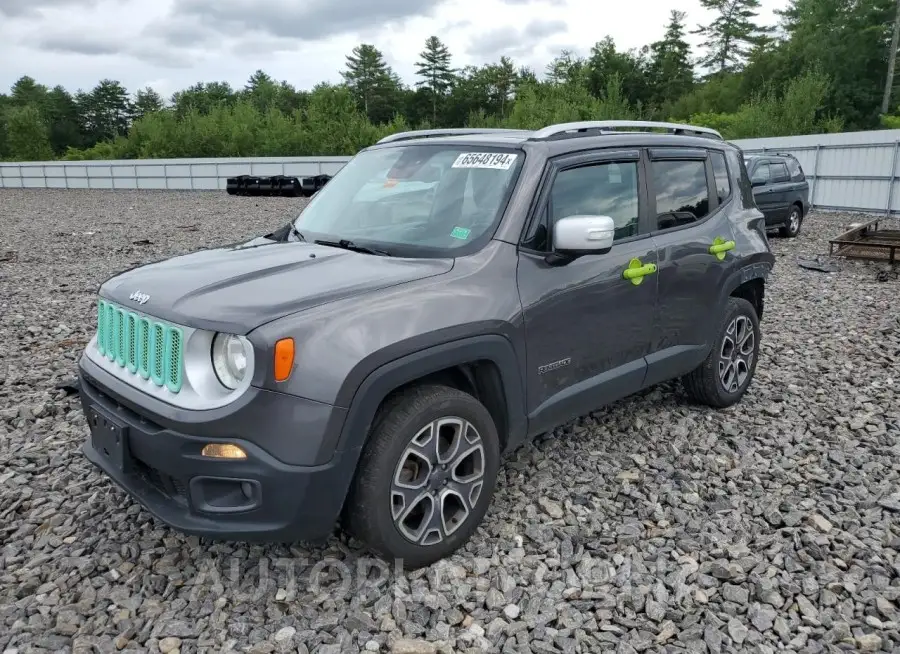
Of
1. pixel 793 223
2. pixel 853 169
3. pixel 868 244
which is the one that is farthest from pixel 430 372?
pixel 853 169

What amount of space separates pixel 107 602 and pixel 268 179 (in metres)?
29.3

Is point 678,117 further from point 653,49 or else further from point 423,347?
point 423,347

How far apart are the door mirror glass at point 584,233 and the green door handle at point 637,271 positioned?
1.98 feet

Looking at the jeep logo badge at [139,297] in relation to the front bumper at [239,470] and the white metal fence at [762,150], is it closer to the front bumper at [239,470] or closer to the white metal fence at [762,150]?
the front bumper at [239,470]

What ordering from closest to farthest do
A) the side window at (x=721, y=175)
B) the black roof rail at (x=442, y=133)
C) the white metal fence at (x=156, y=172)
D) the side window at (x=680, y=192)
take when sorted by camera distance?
the black roof rail at (x=442, y=133) < the side window at (x=680, y=192) < the side window at (x=721, y=175) < the white metal fence at (x=156, y=172)

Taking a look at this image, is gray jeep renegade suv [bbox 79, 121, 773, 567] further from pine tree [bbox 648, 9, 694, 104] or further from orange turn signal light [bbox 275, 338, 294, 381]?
pine tree [bbox 648, 9, 694, 104]

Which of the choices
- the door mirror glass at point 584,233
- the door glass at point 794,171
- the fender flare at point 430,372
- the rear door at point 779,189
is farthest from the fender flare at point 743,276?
the door glass at point 794,171

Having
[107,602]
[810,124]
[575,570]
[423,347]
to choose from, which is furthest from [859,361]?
[810,124]

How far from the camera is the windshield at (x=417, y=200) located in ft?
11.3

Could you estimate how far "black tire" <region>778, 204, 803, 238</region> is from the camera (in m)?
14.7

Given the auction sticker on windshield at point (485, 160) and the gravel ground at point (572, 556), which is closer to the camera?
the gravel ground at point (572, 556)

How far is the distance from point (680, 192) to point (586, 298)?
129cm

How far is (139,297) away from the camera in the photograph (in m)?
2.99

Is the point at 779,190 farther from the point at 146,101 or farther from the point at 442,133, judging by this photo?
the point at 146,101
